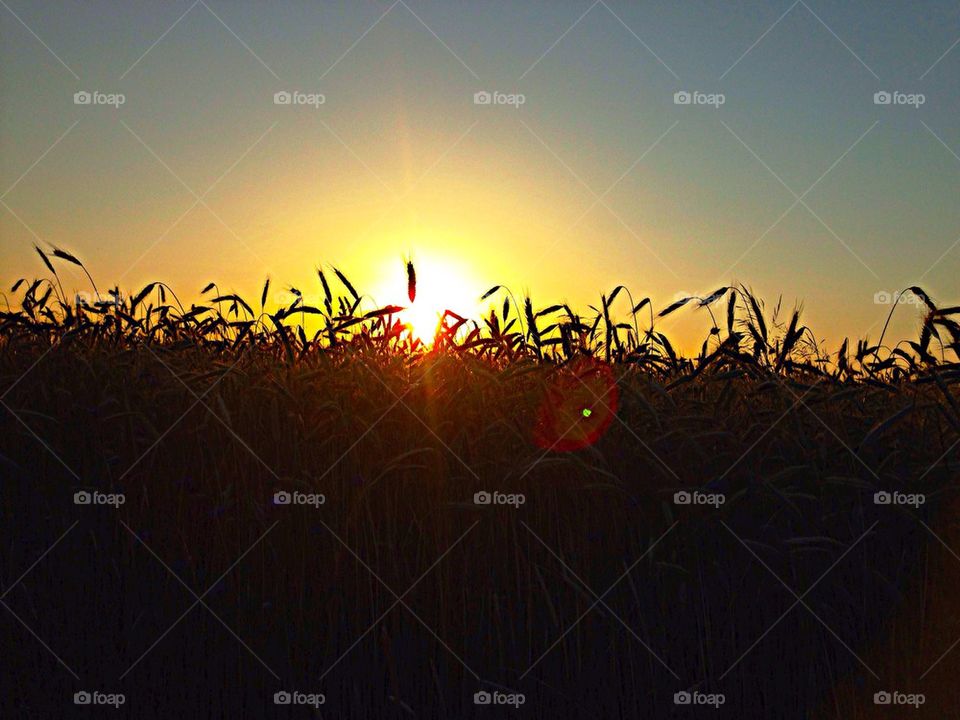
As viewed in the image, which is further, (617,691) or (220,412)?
(220,412)

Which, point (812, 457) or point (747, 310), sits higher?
point (747, 310)

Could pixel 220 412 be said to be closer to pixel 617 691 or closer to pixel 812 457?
pixel 617 691

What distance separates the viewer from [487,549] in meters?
4.53

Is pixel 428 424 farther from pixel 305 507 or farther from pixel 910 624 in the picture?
pixel 910 624

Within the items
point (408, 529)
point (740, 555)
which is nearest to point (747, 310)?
→ point (740, 555)

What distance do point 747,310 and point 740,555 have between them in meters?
1.51

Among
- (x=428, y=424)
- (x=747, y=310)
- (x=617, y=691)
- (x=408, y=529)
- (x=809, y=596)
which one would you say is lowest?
(x=617, y=691)

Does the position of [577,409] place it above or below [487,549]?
above

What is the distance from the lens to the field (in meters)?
4.47

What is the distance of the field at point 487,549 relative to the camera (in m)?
4.47

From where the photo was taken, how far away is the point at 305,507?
4680 mm

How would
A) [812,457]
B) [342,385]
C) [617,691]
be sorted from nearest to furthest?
[617,691], [812,457], [342,385]

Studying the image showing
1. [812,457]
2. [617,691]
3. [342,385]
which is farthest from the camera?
[342,385]

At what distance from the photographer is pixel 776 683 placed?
452cm
